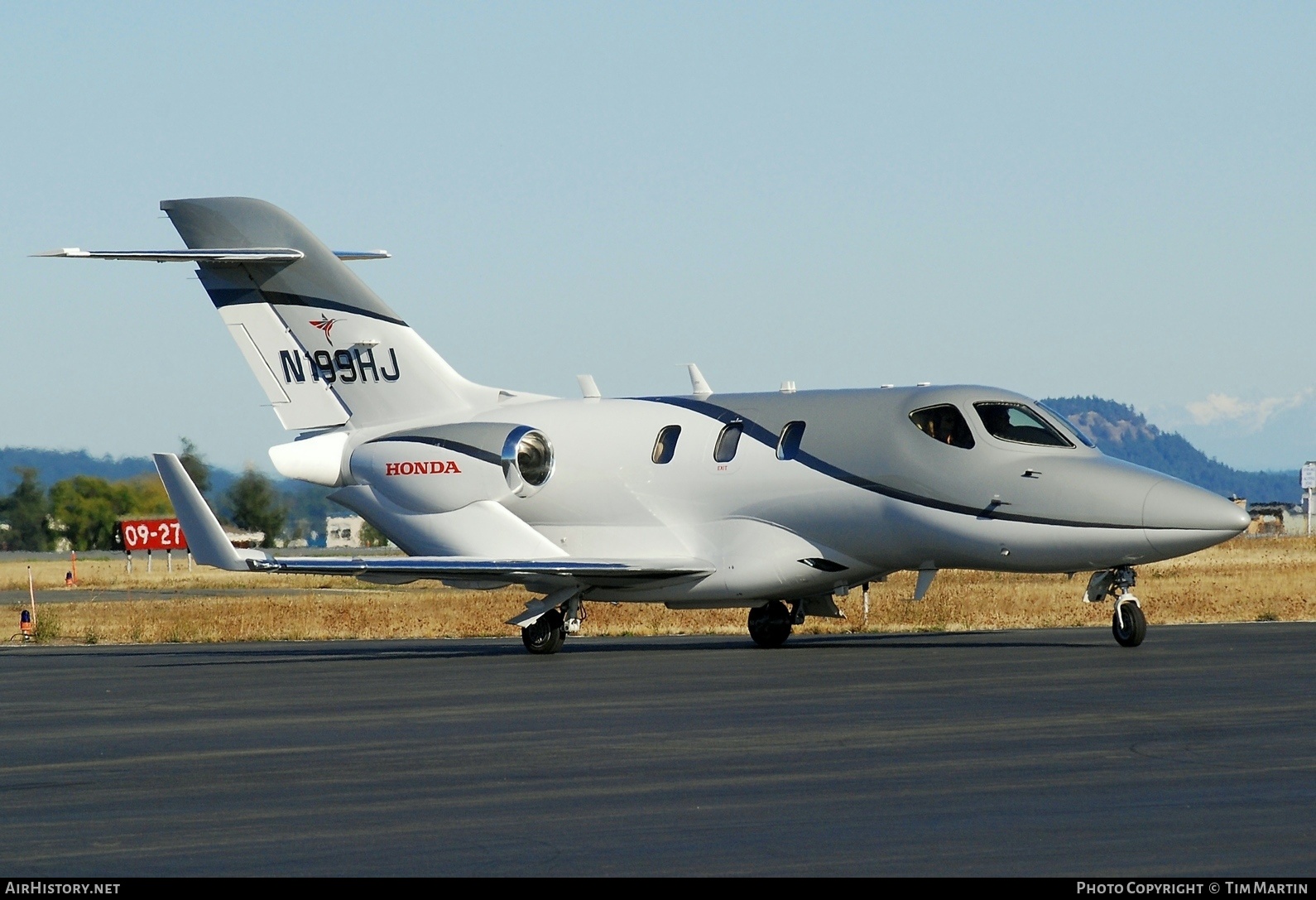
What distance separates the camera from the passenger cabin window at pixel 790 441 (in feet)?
76.3

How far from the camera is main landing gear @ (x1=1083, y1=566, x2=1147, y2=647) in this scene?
21.0 m

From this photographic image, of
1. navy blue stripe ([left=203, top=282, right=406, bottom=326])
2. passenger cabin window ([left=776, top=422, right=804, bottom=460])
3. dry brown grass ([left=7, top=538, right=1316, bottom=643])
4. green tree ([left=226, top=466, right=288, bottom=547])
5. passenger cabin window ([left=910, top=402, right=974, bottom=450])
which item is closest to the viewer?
passenger cabin window ([left=910, top=402, right=974, bottom=450])

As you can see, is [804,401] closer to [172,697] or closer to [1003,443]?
[1003,443]

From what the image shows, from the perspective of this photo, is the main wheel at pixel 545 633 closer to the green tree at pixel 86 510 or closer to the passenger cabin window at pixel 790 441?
the passenger cabin window at pixel 790 441

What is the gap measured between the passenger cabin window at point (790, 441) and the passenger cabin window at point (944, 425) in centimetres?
155

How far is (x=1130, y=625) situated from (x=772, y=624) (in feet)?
17.0

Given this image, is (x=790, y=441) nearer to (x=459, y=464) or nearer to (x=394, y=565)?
(x=459, y=464)

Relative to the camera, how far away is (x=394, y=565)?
22.2m

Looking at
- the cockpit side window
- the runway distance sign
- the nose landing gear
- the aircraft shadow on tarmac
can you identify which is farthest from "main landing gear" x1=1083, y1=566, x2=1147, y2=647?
the runway distance sign

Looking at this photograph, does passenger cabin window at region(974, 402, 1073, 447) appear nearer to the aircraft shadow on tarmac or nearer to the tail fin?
the aircraft shadow on tarmac

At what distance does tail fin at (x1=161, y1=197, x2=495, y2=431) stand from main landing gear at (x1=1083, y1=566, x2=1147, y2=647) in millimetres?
9655

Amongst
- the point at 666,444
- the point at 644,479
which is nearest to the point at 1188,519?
the point at 666,444

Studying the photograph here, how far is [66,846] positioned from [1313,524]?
119294 millimetres

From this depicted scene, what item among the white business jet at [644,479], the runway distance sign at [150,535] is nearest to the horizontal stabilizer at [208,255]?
the white business jet at [644,479]
